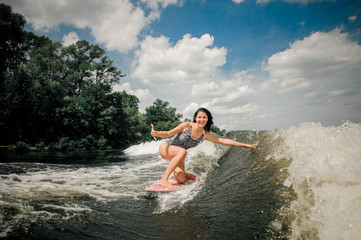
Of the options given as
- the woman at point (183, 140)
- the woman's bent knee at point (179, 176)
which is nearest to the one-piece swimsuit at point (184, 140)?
Result: the woman at point (183, 140)

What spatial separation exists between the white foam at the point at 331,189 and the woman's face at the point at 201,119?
195 cm

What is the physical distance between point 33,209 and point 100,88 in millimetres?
31474

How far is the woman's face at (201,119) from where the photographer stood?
4250 mm

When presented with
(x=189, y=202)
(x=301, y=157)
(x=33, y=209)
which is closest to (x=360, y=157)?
(x=301, y=157)

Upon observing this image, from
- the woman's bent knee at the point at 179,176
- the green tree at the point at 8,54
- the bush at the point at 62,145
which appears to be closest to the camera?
the woman's bent knee at the point at 179,176

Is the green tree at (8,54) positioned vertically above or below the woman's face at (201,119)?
above

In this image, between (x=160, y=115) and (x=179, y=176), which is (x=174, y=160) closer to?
(x=179, y=176)

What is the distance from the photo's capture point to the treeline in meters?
21.6

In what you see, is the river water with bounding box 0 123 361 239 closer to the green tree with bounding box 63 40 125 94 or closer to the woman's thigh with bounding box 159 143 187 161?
the woman's thigh with bounding box 159 143 187 161

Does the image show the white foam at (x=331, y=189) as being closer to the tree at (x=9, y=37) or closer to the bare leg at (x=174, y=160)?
the bare leg at (x=174, y=160)

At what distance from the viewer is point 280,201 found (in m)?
2.54

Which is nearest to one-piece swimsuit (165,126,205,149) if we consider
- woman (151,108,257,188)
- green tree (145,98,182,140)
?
woman (151,108,257,188)

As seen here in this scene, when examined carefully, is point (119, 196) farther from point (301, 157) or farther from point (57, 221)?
point (301, 157)

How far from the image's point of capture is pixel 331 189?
220 cm
